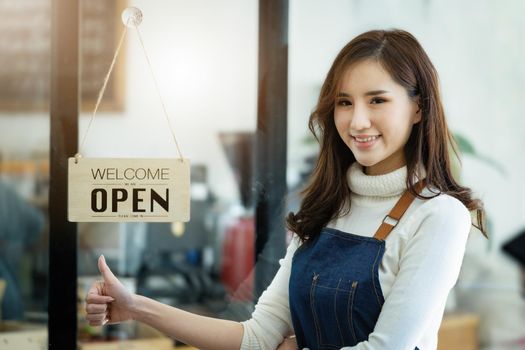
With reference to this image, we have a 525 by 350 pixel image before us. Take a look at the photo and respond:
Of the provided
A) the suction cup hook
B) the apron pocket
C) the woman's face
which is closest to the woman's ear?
the woman's face

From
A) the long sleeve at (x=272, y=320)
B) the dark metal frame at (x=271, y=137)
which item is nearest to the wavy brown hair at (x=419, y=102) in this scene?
the long sleeve at (x=272, y=320)

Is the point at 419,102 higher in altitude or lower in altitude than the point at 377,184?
higher

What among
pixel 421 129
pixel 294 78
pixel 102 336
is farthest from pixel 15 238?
pixel 421 129

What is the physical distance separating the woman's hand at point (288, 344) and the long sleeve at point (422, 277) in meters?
0.20

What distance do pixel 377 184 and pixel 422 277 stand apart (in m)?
0.20

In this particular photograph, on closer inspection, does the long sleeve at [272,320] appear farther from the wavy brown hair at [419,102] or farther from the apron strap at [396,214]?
the apron strap at [396,214]

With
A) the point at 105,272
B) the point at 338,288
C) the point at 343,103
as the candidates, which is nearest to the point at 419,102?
the point at 343,103

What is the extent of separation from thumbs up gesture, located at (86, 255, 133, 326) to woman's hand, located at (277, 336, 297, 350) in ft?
0.95

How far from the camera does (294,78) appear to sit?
3785mm

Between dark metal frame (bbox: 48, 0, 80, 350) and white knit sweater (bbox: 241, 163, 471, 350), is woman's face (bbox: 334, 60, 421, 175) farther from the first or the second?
dark metal frame (bbox: 48, 0, 80, 350)

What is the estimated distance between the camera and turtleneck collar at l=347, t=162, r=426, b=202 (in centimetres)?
122

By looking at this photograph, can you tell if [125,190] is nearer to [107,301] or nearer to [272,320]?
[107,301]

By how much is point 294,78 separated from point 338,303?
271 centimetres

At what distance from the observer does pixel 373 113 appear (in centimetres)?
119
